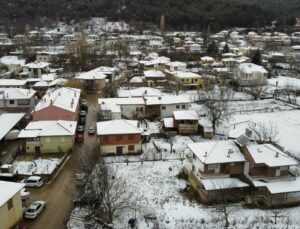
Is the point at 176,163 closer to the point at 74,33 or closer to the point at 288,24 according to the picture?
the point at 74,33

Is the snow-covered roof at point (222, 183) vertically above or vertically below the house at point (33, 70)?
below

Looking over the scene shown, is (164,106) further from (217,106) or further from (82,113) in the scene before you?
(82,113)

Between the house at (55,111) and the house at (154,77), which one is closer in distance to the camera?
the house at (55,111)

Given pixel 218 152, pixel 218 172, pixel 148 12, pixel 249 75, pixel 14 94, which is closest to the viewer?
pixel 218 172

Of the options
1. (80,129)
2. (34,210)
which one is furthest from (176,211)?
(80,129)

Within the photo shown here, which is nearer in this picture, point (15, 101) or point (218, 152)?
point (218, 152)

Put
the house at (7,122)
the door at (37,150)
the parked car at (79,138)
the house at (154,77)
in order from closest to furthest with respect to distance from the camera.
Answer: the door at (37,150) → the house at (7,122) → the parked car at (79,138) → the house at (154,77)

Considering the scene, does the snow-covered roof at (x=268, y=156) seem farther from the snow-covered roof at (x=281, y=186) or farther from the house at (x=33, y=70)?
the house at (x=33, y=70)

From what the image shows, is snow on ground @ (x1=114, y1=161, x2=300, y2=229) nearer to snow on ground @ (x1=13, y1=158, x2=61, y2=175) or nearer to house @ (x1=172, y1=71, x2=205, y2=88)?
snow on ground @ (x1=13, y1=158, x2=61, y2=175)

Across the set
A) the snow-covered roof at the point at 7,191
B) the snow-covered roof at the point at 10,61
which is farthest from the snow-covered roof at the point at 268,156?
the snow-covered roof at the point at 10,61
